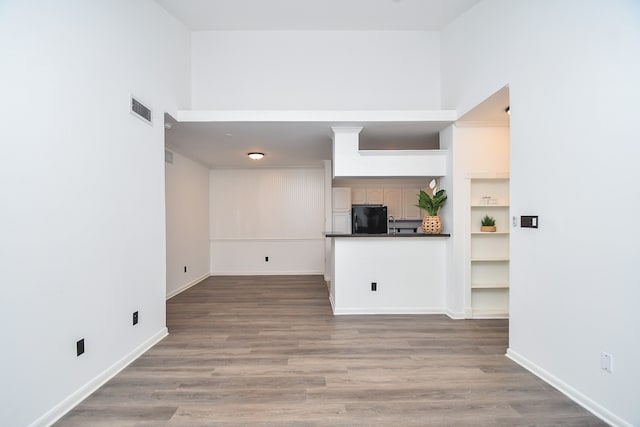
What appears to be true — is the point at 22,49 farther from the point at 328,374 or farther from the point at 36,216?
the point at 328,374

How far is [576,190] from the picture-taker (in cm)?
201

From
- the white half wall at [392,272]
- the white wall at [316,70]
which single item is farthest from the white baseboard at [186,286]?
the white wall at [316,70]

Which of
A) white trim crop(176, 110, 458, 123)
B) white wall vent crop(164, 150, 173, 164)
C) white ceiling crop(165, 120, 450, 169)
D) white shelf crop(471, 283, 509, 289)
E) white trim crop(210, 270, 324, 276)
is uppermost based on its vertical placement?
white trim crop(176, 110, 458, 123)

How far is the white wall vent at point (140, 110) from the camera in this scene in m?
2.68

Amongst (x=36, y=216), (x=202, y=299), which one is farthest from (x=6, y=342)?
(x=202, y=299)

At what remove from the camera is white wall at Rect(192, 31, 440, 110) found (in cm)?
394

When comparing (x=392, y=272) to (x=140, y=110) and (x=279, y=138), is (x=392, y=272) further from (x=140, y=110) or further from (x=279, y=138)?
(x=140, y=110)

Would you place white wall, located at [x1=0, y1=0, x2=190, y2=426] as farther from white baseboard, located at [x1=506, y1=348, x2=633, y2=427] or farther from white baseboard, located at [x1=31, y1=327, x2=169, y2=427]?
white baseboard, located at [x1=506, y1=348, x2=633, y2=427]

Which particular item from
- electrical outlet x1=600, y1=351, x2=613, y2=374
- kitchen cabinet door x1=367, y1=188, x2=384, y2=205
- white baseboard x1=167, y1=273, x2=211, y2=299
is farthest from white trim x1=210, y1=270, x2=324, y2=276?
electrical outlet x1=600, y1=351, x2=613, y2=374

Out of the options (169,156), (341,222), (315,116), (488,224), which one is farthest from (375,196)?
(169,156)

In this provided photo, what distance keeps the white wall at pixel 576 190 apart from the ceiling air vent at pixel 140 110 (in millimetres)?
3404

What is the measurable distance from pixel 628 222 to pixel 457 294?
2.27 metres

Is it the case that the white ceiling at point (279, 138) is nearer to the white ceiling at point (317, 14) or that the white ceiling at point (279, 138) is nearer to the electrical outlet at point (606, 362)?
the white ceiling at point (317, 14)

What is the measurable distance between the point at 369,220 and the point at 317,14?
371 cm
